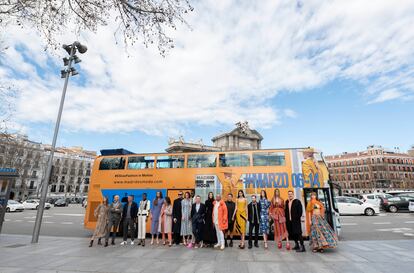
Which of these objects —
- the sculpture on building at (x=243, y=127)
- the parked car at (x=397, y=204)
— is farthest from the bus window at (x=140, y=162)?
the sculpture on building at (x=243, y=127)

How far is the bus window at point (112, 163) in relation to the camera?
37.7ft

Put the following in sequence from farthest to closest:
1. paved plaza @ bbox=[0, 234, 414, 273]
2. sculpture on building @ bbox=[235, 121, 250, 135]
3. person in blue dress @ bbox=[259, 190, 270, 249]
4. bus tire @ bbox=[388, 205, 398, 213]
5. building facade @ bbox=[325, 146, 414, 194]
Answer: building facade @ bbox=[325, 146, 414, 194] → sculpture on building @ bbox=[235, 121, 250, 135] → bus tire @ bbox=[388, 205, 398, 213] → person in blue dress @ bbox=[259, 190, 270, 249] → paved plaza @ bbox=[0, 234, 414, 273]

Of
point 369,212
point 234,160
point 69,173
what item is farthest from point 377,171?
point 69,173

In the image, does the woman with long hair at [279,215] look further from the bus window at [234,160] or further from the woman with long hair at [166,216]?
the woman with long hair at [166,216]

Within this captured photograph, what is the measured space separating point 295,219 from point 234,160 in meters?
3.37

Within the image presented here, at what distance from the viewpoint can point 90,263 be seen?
6430mm

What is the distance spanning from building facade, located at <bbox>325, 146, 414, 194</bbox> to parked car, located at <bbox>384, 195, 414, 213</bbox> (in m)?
60.0

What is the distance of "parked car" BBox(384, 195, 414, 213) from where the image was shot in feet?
75.9

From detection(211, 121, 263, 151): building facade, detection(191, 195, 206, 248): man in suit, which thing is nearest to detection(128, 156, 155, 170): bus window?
detection(191, 195, 206, 248): man in suit

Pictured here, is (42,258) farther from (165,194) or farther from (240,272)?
(240,272)

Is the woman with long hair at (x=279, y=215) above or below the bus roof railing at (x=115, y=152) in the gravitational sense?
below

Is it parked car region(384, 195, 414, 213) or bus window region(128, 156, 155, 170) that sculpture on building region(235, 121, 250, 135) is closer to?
parked car region(384, 195, 414, 213)

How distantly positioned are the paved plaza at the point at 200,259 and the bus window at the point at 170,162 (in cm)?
339

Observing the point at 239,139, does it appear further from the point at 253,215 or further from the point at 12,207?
the point at 253,215
